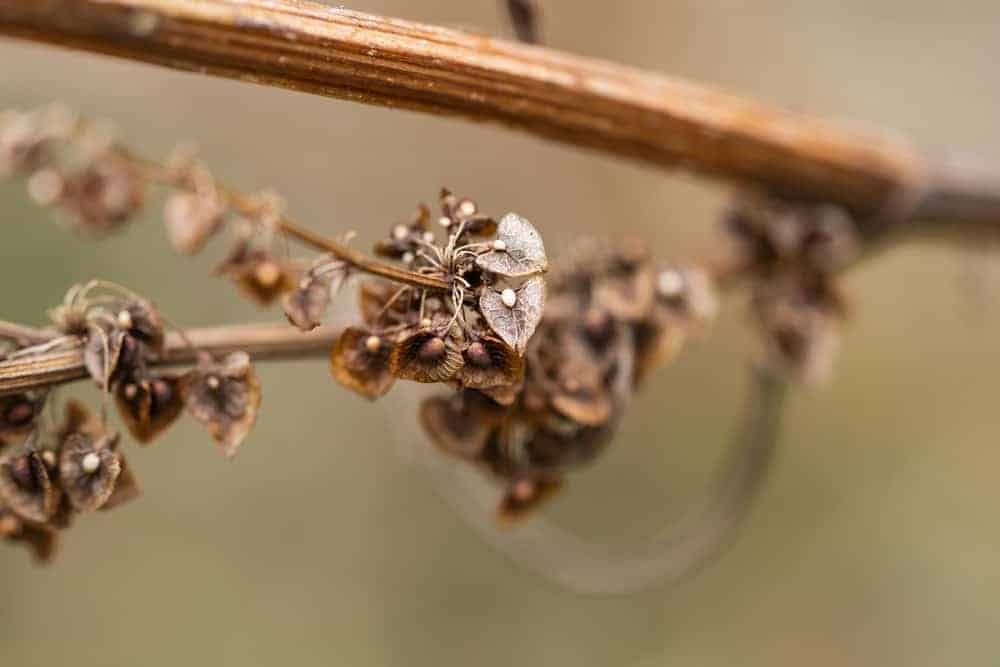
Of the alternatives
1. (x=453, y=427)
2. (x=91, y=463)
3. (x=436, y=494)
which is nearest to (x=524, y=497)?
(x=453, y=427)

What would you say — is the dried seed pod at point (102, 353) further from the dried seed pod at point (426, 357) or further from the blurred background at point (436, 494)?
the blurred background at point (436, 494)

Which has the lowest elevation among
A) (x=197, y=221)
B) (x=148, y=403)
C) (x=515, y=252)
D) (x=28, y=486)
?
(x=28, y=486)

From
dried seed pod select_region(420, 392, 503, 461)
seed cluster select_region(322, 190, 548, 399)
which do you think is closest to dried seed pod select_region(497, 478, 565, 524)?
dried seed pod select_region(420, 392, 503, 461)

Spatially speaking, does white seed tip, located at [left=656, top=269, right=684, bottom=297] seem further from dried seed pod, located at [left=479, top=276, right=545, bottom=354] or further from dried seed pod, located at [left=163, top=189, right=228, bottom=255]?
dried seed pod, located at [left=163, top=189, right=228, bottom=255]

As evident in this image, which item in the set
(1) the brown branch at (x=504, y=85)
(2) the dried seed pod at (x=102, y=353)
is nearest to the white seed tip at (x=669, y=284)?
(1) the brown branch at (x=504, y=85)

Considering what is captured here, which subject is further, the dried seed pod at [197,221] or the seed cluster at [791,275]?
the seed cluster at [791,275]

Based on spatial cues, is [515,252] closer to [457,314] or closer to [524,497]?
[457,314]
